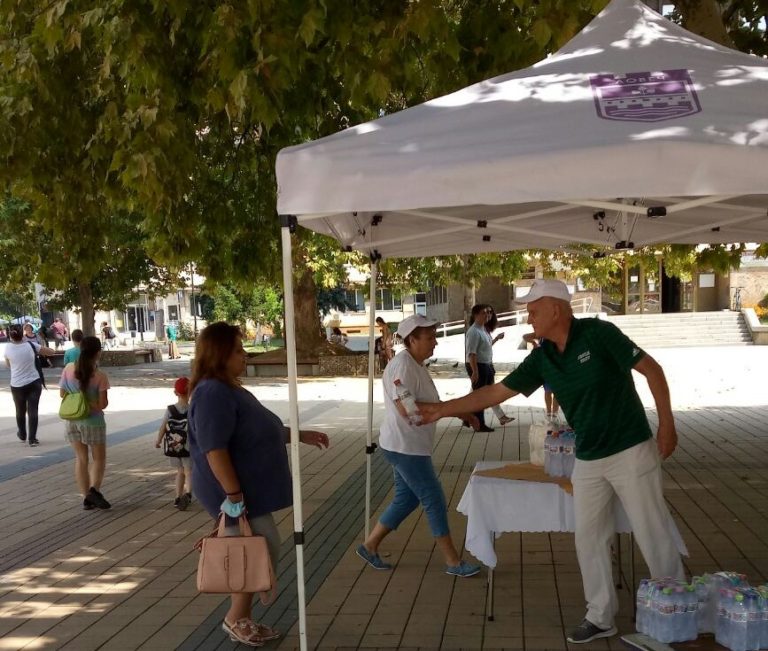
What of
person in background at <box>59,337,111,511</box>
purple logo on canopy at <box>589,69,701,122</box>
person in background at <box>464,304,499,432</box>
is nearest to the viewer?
purple logo on canopy at <box>589,69,701,122</box>

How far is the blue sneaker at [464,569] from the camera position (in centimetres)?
573

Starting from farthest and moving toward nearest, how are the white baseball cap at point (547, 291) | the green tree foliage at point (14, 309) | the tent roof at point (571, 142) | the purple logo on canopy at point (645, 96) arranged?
the green tree foliage at point (14, 309) < the white baseball cap at point (547, 291) < the purple logo on canopy at point (645, 96) < the tent roof at point (571, 142)

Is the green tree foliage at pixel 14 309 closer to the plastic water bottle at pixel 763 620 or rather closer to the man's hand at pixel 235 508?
the man's hand at pixel 235 508

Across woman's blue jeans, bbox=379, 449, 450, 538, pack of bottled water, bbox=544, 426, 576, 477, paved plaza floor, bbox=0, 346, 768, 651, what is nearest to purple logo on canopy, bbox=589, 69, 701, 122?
pack of bottled water, bbox=544, 426, 576, 477

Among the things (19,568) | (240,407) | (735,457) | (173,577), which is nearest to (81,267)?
(19,568)

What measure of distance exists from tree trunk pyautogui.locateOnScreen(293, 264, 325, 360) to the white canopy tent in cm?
2098

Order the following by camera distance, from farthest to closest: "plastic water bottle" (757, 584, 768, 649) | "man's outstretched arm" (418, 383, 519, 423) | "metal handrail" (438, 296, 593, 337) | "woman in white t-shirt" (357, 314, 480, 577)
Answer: "metal handrail" (438, 296, 593, 337)
"woman in white t-shirt" (357, 314, 480, 577)
"man's outstretched arm" (418, 383, 519, 423)
"plastic water bottle" (757, 584, 768, 649)

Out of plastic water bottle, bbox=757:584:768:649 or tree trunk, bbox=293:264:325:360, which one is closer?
plastic water bottle, bbox=757:584:768:649

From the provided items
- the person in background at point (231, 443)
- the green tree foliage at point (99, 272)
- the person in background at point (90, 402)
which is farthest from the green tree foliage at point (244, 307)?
the person in background at point (231, 443)

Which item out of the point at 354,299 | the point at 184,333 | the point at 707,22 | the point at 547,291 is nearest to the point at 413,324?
the point at 547,291

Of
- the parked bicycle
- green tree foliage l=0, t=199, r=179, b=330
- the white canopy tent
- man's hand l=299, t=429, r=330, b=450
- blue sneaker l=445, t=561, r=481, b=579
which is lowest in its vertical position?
blue sneaker l=445, t=561, r=481, b=579

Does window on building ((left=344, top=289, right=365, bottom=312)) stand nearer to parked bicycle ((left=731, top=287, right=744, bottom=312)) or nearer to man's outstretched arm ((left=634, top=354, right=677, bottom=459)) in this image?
parked bicycle ((left=731, top=287, right=744, bottom=312))

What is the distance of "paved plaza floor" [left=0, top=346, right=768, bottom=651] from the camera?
498 centimetres

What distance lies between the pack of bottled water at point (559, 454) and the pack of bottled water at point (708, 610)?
32.5 inches
